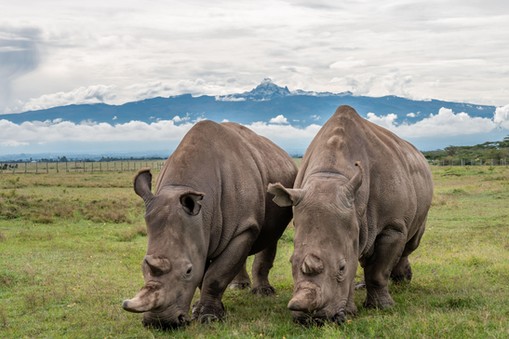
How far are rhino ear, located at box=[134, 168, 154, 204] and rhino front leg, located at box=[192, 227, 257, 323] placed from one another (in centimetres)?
145

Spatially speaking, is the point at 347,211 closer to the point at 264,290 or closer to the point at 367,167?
the point at 367,167

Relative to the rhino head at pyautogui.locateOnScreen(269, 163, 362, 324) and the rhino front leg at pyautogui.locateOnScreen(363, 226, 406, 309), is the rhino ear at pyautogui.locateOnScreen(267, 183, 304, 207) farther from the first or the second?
the rhino front leg at pyautogui.locateOnScreen(363, 226, 406, 309)

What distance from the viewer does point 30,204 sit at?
1059 inches

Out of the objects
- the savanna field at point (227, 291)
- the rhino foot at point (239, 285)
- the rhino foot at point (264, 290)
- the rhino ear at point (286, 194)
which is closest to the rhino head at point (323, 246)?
the rhino ear at point (286, 194)

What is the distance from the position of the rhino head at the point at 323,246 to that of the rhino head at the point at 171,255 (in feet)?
3.66

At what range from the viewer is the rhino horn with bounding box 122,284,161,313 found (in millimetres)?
6996

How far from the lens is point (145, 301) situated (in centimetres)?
720

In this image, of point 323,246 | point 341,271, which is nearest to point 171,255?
point 323,246

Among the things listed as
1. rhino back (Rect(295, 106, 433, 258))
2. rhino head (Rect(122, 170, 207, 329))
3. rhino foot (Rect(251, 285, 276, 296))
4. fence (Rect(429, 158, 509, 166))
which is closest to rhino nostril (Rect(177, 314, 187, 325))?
rhino head (Rect(122, 170, 207, 329))

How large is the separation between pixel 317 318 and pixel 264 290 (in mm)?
3907

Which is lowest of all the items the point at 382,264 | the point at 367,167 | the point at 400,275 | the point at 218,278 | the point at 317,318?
the point at 400,275

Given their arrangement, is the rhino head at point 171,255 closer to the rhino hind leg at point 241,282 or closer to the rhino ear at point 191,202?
the rhino ear at point 191,202

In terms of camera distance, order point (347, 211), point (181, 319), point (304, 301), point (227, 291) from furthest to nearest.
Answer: point (227, 291)
point (347, 211)
point (181, 319)
point (304, 301)

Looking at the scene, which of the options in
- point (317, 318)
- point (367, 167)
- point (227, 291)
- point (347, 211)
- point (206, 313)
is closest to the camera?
point (317, 318)
